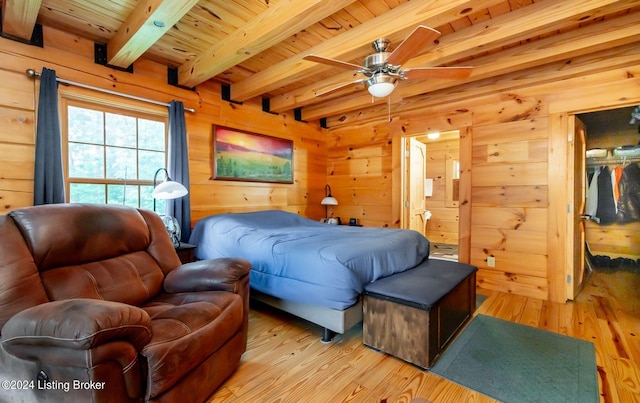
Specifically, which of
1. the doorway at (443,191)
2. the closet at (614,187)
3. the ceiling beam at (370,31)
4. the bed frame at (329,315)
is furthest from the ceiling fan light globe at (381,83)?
the doorway at (443,191)

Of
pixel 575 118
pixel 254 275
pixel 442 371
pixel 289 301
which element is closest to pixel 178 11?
pixel 254 275

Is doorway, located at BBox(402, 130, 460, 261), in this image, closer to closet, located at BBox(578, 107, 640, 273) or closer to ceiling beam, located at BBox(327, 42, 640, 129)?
ceiling beam, located at BBox(327, 42, 640, 129)

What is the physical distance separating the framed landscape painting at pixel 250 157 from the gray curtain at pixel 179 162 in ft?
1.51

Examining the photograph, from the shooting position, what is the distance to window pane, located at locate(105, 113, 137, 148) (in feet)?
9.44

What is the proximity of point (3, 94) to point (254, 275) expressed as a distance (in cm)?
247

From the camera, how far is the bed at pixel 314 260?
82.7 inches

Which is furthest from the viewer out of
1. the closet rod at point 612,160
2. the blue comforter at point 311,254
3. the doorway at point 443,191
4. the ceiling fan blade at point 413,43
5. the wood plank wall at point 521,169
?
the doorway at point 443,191

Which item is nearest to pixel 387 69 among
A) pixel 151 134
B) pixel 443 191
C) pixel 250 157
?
pixel 250 157

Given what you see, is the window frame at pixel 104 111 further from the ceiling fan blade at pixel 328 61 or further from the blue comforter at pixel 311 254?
the ceiling fan blade at pixel 328 61

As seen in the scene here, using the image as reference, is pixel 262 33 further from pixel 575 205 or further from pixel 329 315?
pixel 575 205

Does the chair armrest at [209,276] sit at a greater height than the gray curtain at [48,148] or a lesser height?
lesser

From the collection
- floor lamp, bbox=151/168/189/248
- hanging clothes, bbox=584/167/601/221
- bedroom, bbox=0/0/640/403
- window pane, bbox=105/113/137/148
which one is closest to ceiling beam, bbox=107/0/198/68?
bedroom, bbox=0/0/640/403

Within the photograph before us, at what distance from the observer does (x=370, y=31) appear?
2361 mm

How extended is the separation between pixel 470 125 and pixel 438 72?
178 centimetres
